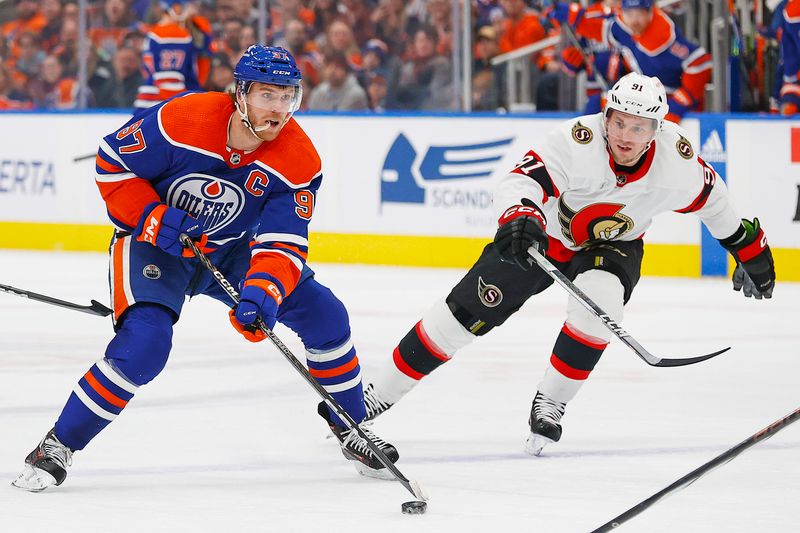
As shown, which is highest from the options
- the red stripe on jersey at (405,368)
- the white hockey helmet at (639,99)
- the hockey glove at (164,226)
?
the white hockey helmet at (639,99)

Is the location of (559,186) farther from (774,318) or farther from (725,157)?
(725,157)

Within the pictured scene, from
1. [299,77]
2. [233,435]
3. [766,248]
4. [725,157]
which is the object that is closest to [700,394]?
[766,248]

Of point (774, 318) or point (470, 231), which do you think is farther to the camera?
point (470, 231)

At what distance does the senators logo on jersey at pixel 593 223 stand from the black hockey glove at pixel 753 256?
0.32 meters

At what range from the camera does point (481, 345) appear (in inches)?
222

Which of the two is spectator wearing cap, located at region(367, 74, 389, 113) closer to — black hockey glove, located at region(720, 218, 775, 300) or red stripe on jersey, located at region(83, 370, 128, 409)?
black hockey glove, located at region(720, 218, 775, 300)

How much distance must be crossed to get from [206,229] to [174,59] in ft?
19.5

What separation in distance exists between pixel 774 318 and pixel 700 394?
65.6 inches

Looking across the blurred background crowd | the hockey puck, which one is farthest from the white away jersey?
the blurred background crowd

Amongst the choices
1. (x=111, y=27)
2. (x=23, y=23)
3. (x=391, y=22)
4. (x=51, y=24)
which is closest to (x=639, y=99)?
(x=391, y=22)

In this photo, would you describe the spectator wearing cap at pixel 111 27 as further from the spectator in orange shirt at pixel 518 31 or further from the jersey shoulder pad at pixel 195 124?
the jersey shoulder pad at pixel 195 124

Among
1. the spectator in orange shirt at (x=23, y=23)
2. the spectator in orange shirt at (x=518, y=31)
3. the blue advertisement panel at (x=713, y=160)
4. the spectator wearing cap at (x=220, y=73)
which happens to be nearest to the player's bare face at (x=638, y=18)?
the spectator in orange shirt at (x=518, y=31)

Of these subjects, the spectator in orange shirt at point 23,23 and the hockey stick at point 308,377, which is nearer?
the hockey stick at point 308,377

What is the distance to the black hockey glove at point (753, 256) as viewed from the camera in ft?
13.3
